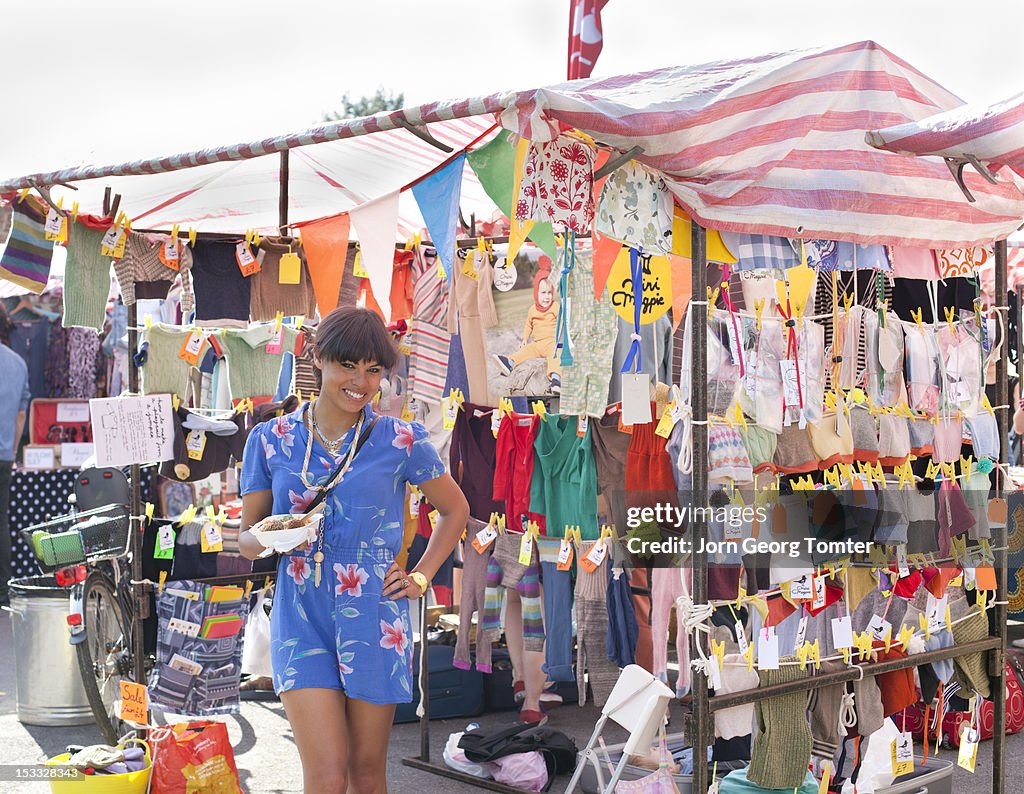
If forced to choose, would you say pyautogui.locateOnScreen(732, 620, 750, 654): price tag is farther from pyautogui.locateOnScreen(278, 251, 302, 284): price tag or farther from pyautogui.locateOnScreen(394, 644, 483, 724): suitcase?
pyautogui.locateOnScreen(278, 251, 302, 284): price tag

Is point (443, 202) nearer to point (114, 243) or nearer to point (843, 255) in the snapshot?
point (843, 255)

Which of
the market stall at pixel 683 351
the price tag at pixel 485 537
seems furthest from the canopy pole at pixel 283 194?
the price tag at pixel 485 537

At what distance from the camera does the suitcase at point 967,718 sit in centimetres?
545

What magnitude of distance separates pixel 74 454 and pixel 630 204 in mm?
6909

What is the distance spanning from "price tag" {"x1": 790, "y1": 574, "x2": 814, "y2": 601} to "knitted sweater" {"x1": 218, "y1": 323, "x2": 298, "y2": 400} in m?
2.49

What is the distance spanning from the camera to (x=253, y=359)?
17.9 ft

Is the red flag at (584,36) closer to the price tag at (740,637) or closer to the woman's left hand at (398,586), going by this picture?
the price tag at (740,637)

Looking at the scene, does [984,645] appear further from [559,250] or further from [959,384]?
[559,250]

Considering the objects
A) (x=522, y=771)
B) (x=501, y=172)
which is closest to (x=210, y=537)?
(x=522, y=771)

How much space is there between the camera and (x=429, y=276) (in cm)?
576

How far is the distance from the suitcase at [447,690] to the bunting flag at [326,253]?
199 cm

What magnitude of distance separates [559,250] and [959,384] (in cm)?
181

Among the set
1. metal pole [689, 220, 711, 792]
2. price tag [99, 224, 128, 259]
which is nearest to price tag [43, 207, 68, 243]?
price tag [99, 224, 128, 259]

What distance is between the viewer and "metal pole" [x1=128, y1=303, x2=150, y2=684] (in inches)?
198
